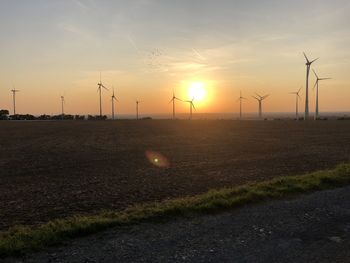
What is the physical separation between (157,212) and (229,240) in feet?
7.80

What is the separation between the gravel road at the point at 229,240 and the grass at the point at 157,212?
0.34 m

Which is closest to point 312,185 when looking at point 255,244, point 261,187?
point 261,187

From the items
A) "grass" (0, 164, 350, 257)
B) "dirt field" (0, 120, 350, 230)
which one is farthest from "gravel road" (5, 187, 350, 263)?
"dirt field" (0, 120, 350, 230)

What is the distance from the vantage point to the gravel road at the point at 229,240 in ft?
25.3

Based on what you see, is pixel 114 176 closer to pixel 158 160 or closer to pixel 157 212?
pixel 158 160

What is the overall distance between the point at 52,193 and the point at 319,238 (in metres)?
8.04

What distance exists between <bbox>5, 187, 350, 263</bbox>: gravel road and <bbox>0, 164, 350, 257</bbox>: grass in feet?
1.13

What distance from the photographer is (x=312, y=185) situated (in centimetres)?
1439

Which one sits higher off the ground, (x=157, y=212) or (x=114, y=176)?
(x=157, y=212)

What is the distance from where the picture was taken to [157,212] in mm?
10492

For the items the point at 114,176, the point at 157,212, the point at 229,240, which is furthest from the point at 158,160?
the point at 229,240

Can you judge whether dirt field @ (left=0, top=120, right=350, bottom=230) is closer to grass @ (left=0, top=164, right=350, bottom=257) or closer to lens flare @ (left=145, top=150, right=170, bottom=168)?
lens flare @ (left=145, top=150, right=170, bottom=168)

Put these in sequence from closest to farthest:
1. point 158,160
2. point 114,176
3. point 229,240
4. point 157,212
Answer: point 229,240, point 157,212, point 114,176, point 158,160

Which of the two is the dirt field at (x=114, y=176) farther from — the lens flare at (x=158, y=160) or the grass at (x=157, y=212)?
the grass at (x=157, y=212)
